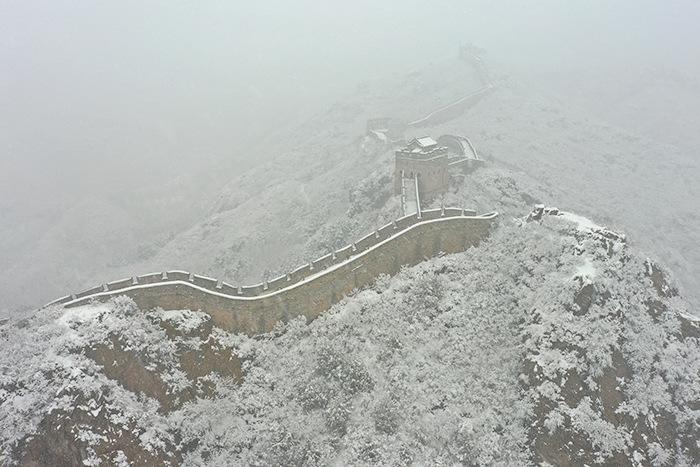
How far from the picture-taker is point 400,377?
80.2 feet

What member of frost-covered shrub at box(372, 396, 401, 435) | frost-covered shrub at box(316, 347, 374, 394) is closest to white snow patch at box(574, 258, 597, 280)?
frost-covered shrub at box(372, 396, 401, 435)

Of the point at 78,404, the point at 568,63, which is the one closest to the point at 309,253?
the point at 78,404

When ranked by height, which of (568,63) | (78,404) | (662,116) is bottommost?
(662,116)

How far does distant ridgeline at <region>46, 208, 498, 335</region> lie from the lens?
86.5 feet

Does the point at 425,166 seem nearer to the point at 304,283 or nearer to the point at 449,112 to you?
the point at 304,283

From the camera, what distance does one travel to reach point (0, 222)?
3962 inches

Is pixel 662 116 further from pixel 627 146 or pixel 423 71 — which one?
pixel 423 71

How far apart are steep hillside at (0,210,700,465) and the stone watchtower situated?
1687cm

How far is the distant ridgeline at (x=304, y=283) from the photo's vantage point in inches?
1038

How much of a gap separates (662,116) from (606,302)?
3667 inches

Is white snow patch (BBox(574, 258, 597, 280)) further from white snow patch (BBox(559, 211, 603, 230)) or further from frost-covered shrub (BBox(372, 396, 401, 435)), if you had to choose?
frost-covered shrub (BBox(372, 396, 401, 435))

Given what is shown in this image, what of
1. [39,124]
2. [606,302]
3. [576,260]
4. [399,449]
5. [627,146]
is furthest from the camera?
[39,124]

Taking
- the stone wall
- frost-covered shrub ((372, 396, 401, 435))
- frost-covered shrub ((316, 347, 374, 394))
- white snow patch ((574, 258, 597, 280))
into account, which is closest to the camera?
frost-covered shrub ((372, 396, 401, 435))

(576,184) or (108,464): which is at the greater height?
(108,464)
